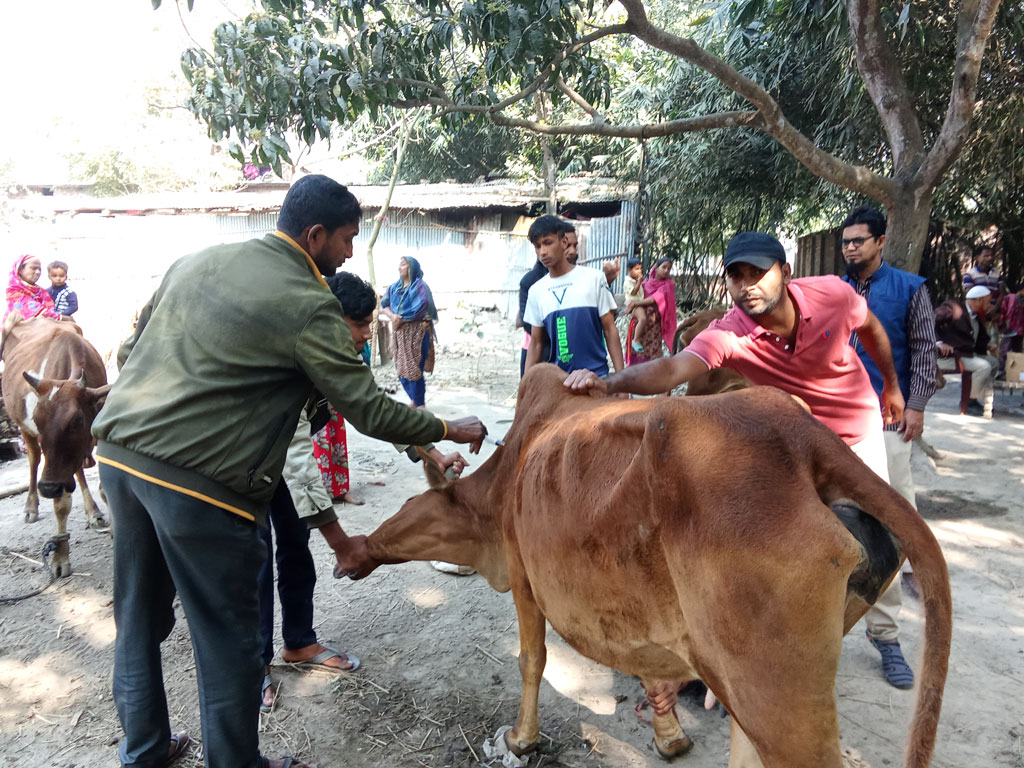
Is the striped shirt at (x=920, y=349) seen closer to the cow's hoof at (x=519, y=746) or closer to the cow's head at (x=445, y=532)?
the cow's head at (x=445, y=532)

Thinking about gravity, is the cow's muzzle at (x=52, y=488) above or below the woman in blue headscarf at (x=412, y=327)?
below

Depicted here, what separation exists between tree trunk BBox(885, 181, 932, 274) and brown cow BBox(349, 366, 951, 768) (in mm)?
4361

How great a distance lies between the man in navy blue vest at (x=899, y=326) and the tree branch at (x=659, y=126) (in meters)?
2.83

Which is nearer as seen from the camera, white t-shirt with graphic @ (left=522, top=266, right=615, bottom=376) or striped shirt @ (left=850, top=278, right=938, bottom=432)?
striped shirt @ (left=850, top=278, right=938, bottom=432)

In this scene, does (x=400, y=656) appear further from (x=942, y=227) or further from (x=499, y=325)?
(x=499, y=325)

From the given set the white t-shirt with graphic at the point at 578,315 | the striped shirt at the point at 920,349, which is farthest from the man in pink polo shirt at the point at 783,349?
the white t-shirt with graphic at the point at 578,315

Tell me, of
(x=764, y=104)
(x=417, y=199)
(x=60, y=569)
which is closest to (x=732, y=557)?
(x=60, y=569)

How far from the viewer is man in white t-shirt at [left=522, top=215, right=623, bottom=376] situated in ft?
14.7

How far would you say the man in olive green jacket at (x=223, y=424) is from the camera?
2.19 metres

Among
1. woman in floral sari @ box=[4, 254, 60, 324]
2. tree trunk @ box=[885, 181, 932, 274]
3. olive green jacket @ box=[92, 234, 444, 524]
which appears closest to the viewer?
olive green jacket @ box=[92, 234, 444, 524]

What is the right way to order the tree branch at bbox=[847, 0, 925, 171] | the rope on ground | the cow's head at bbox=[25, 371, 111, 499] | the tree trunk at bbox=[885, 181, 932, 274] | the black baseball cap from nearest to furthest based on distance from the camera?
the black baseball cap → the rope on ground → the cow's head at bbox=[25, 371, 111, 499] → the tree trunk at bbox=[885, 181, 932, 274] → the tree branch at bbox=[847, 0, 925, 171]

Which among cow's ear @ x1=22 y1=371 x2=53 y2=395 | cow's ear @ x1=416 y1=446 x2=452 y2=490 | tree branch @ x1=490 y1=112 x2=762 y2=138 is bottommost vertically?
cow's ear @ x1=416 y1=446 x2=452 y2=490

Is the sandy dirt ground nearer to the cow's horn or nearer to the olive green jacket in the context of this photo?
the cow's horn

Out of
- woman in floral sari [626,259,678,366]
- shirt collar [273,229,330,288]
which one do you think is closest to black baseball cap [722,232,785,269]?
shirt collar [273,229,330,288]
